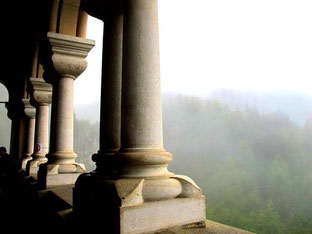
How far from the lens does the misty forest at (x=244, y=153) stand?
88.1m

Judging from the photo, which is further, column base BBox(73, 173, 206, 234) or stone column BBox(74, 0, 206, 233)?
stone column BBox(74, 0, 206, 233)

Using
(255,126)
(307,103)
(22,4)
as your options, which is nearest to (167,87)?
(255,126)

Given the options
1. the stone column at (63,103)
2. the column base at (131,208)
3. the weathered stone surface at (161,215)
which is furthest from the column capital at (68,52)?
the weathered stone surface at (161,215)

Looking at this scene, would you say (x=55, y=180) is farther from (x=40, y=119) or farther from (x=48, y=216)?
(x=40, y=119)

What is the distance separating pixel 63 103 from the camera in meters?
6.57

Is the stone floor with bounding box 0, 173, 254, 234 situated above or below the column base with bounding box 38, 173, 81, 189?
below

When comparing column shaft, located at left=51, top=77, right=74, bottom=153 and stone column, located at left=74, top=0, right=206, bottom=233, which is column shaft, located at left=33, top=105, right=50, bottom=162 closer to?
column shaft, located at left=51, top=77, right=74, bottom=153

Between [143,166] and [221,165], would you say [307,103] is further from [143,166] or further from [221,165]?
[143,166]

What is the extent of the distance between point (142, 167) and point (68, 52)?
4216 millimetres

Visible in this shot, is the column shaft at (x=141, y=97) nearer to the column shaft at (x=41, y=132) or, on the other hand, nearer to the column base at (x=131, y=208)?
the column base at (x=131, y=208)

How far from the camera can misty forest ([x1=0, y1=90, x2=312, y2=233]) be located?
8806 cm

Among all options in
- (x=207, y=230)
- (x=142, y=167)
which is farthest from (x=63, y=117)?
(x=207, y=230)

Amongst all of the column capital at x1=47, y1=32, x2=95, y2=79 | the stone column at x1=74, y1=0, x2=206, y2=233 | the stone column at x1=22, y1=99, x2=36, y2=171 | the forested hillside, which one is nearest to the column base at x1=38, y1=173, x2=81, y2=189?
the column capital at x1=47, y1=32, x2=95, y2=79

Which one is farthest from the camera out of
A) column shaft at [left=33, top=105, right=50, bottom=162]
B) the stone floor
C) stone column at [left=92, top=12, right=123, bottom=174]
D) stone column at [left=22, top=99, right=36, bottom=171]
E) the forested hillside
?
the forested hillside
